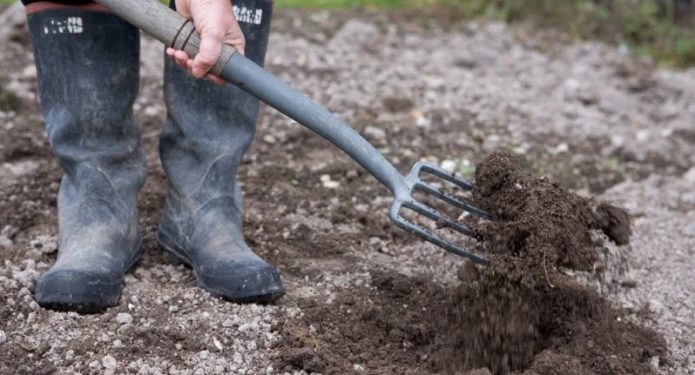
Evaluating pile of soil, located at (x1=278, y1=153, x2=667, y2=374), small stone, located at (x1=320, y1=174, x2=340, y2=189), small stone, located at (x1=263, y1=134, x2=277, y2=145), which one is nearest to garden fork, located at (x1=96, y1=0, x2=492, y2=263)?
pile of soil, located at (x1=278, y1=153, x2=667, y2=374)

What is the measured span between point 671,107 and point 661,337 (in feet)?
8.04

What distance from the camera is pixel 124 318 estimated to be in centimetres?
268

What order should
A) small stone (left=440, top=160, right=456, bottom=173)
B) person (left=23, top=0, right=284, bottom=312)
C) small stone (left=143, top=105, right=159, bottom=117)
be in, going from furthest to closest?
small stone (left=143, top=105, right=159, bottom=117) → small stone (left=440, top=160, right=456, bottom=173) → person (left=23, top=0, right=284, bottom=312)

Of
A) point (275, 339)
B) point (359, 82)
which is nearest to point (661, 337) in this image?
point (275, 339)

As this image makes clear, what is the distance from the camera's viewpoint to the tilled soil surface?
264cm

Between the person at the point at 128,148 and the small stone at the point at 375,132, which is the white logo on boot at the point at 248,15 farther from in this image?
the small stone at the point at 375,132

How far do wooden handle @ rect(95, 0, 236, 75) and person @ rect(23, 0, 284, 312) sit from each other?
244 millimetres

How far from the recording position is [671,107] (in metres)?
5.09

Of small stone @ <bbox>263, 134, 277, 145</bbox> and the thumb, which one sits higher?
the thumb

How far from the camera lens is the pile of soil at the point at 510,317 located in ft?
8.49

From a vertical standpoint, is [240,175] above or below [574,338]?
below

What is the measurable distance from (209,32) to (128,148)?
663mm

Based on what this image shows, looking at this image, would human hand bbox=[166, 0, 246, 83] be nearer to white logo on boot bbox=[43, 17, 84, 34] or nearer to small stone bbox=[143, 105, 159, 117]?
white logo on boot bbox=[43, 17, 84, 34]

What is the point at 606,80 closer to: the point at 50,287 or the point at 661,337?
the point at 661,337
